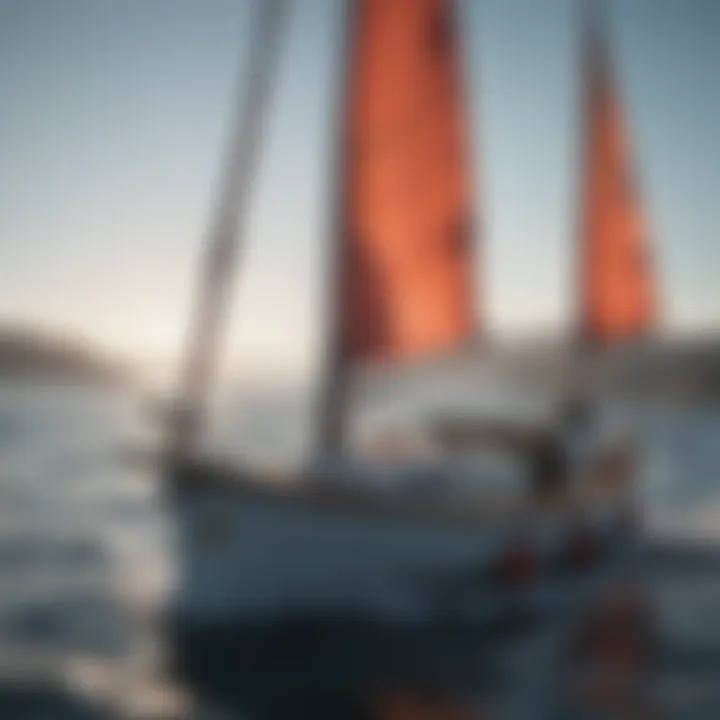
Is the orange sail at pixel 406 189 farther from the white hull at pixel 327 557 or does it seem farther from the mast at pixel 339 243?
the white hull at pixel 327 557

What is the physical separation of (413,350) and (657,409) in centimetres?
75

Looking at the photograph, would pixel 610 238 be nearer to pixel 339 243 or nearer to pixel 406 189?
pixel 406 189

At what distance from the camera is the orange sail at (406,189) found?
238 cm

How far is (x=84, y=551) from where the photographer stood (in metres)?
2.24

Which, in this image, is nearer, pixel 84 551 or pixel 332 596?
pixel 332 596

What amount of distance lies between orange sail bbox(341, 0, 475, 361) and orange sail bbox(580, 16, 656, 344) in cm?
38

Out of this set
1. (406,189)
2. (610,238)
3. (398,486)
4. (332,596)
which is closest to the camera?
(332,596)

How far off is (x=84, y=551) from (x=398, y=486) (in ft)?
2.48

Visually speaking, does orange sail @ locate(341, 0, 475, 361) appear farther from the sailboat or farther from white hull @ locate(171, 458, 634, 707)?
white hull @ locate(171, 458, 634, 707)

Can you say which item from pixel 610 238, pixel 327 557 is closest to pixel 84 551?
pixel 327 557

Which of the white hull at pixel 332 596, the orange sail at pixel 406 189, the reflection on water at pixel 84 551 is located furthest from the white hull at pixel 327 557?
the orange sail at pixel 406 189

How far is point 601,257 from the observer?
9.87ft

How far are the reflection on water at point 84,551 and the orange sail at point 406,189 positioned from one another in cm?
38

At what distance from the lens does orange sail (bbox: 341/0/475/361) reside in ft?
7.80
